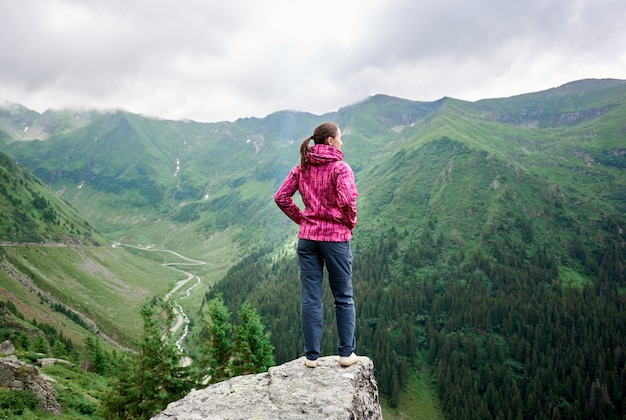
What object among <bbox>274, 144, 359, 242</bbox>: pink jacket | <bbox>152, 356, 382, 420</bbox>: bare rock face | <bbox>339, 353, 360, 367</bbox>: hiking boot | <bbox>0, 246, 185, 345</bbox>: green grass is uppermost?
<bbox>274, 144, 359, 242</bbox>: pink jacket

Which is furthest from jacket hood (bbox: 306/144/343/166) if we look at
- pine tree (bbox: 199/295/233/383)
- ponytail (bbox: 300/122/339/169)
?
pine tree (bbox: 199/295/233/383)

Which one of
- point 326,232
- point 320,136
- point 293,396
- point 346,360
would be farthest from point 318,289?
point 320,136

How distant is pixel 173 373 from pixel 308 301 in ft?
93.3

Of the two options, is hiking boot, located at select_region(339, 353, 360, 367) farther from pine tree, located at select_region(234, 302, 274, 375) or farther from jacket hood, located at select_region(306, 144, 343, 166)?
pine tree, located at select_region(234, 302, 274, 375)

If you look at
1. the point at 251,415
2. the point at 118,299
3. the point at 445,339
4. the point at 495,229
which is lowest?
the point at 445,339

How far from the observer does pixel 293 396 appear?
26.4 ft

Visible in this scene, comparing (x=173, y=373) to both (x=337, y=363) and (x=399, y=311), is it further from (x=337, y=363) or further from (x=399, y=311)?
(x=399, y=311)

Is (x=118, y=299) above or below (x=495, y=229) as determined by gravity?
below

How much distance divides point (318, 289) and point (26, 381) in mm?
30407

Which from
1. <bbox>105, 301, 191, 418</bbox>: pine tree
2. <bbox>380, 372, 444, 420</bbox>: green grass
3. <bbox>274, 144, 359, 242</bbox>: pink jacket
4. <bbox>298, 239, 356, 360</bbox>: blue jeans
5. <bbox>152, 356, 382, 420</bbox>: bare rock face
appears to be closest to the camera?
<bbox>152, 356, 382, 420</bbox>: bare rock face

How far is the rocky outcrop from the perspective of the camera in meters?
26.1

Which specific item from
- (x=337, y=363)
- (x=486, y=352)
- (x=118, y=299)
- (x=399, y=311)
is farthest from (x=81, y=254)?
(x=337, y=363)

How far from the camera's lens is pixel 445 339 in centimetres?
12888

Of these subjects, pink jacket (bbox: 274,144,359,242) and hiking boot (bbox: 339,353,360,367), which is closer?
pink jacket (bbox: 274,144,359,242)
